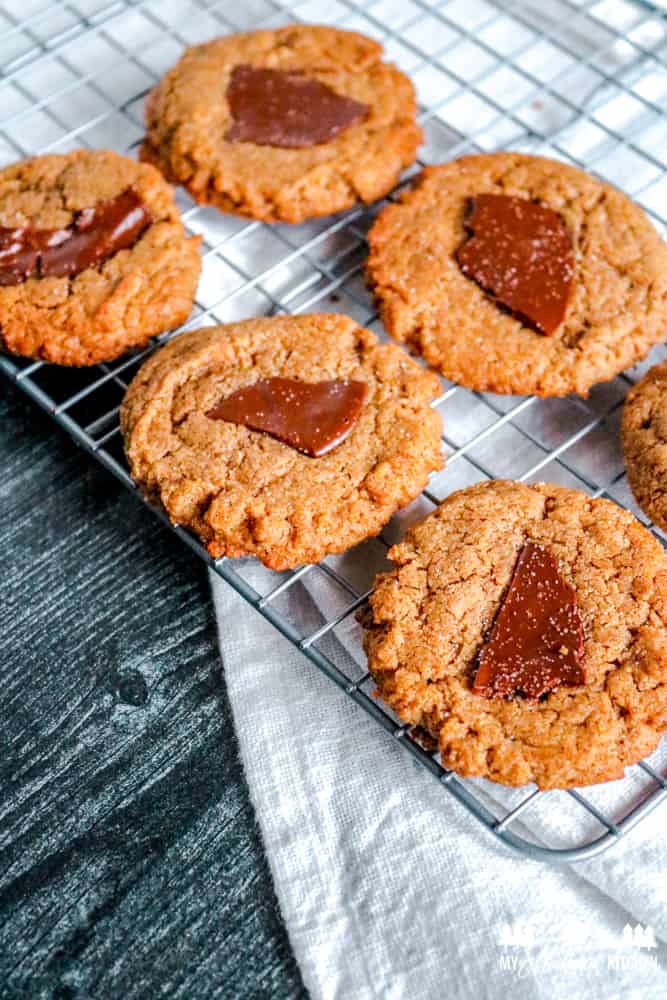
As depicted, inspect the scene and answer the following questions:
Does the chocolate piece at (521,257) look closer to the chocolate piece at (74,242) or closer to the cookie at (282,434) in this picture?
the cookie at (282,434)

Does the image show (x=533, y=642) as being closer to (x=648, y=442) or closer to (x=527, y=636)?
(x=527, y=636)

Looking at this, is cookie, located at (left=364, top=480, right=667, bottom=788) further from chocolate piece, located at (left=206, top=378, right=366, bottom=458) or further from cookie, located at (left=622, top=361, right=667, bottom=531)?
chocolate piece, located at (left=206, top=378, right=366, bottom=458)

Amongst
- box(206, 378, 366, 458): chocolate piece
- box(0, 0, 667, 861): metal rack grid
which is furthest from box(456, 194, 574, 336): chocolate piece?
box(206, 378, 366, 458): chocolate piece

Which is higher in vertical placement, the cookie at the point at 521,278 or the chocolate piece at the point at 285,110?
the chocolate piece at the point at 285,110

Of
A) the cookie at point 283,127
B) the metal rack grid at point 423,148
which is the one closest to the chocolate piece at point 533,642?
the metal rack grid at point 423,148

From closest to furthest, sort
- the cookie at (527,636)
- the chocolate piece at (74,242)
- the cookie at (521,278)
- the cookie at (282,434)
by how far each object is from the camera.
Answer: the cookie at (527,636) → the cookie at (282,434) → the cookie at (521,278) → the chocolate piece at (74,242)

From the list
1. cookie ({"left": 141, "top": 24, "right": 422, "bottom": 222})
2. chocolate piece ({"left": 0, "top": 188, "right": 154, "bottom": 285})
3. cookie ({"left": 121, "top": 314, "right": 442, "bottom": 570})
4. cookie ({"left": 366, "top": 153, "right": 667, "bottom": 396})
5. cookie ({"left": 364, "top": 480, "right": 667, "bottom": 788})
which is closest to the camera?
cookie ({"left": 364, "top": 480, "right": 667, "bottom": 788})
